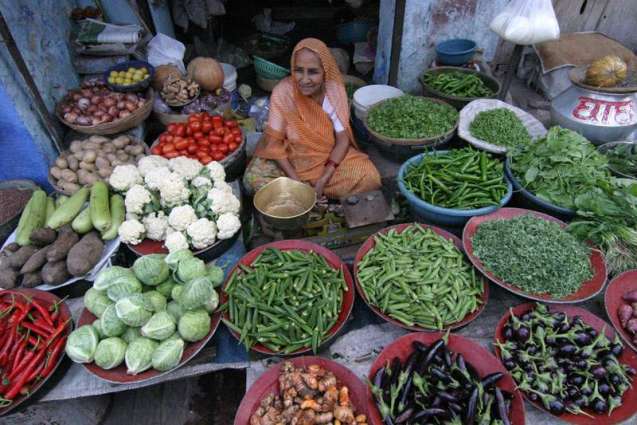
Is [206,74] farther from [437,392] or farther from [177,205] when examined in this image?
[437,392]

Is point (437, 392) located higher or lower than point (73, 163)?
lower

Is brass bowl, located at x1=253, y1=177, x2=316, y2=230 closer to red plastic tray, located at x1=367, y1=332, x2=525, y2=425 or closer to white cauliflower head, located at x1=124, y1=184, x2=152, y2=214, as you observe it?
white cauliflower head, located at x1=124, y1=184, x2=152, y2=214

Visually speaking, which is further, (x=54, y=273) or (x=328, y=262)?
(x=328, y=262)

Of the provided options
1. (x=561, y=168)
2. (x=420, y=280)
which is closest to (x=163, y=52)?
(x=420, y=280)

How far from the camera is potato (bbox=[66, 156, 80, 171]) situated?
3.91 meters

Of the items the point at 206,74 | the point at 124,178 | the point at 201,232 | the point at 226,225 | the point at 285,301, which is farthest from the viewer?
the point at 206,74

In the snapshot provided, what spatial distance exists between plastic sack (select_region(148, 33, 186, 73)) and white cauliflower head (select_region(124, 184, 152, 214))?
3320mm

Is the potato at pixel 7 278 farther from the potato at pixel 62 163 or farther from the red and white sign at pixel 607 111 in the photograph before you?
the red and white sign at pixel 607 111

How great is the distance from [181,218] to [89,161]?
1.58 metres

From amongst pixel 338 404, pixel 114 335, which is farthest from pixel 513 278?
pixel 114 335

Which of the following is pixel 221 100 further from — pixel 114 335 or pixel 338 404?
pixel 338 404

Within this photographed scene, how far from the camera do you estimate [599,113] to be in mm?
3959

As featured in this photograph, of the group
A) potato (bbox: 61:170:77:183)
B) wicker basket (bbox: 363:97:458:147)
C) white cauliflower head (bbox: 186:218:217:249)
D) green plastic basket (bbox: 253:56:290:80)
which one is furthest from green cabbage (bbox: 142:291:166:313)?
green plastic basket (bbox: 253:56:290:80)

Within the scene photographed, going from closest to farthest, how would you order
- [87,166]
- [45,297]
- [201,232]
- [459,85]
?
[45,297] < [201,232] < [87,166] < [459,85]
